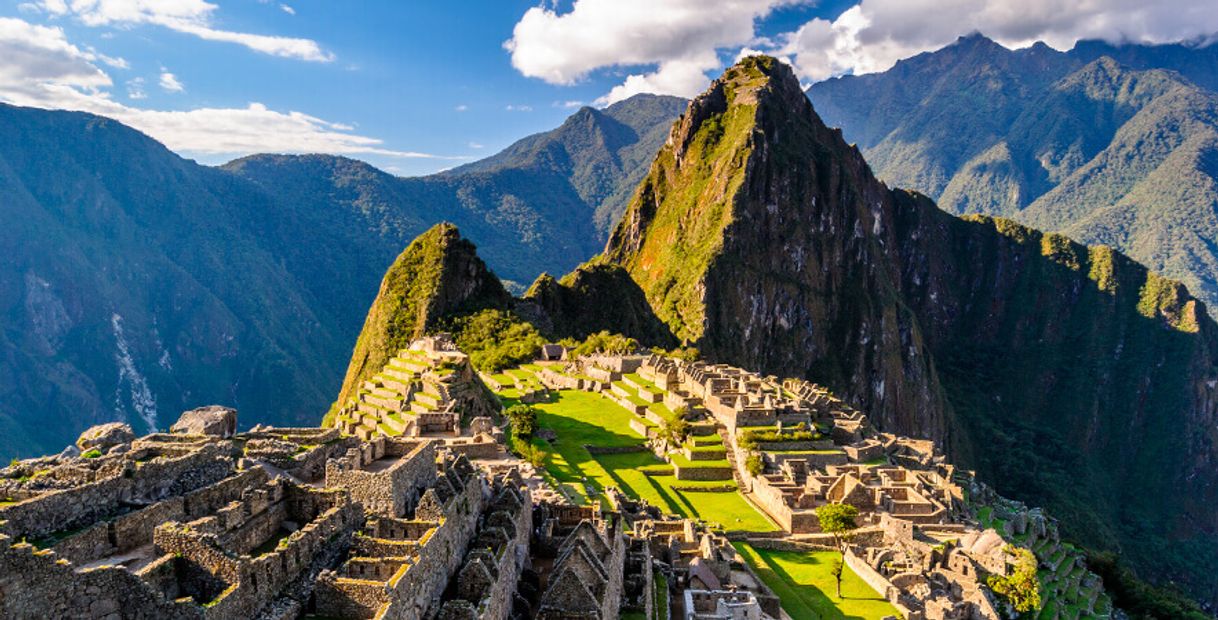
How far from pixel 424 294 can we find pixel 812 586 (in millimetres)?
74391

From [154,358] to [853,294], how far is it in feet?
491

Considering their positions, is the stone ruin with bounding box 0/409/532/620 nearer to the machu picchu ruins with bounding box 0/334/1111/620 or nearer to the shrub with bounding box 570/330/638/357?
the machu picchu ruins with bounding box 0/334/1111/620

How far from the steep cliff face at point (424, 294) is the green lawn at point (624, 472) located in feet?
140

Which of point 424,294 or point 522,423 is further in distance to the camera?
point 424,294

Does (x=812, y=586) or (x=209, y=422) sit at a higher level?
(x=209, y=422)

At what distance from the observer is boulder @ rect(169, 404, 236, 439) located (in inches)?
1015

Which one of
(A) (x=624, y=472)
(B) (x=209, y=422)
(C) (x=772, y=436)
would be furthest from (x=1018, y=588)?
(B) (x=209, y=422)

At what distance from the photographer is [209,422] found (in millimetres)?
26703

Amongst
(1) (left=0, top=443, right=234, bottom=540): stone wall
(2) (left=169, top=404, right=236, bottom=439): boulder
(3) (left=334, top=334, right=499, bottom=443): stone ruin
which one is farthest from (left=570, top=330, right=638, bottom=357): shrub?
(1) (left=0, top=443, right=234, bottom=540): stone wall

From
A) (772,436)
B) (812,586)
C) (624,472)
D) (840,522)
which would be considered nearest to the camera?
(812,586)

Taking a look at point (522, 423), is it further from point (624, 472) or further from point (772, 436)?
point (772, 436)

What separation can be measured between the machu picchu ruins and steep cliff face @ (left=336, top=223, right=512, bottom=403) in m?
44.4

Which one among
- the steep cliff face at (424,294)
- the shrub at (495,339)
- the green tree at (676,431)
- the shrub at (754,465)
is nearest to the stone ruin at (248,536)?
the shrub at (754,465)

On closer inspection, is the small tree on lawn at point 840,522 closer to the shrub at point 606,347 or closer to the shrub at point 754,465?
the shrub at point 754,465
